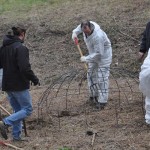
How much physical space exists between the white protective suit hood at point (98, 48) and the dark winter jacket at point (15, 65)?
5.87 ft

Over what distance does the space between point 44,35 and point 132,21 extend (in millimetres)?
2495

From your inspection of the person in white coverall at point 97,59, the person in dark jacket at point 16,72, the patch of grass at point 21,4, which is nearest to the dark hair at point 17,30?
the person in dark jacket at point 16,72

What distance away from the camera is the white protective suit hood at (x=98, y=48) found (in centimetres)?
826

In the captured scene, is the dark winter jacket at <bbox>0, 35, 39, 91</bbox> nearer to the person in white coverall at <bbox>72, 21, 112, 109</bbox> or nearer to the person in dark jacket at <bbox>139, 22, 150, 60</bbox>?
the person in white coverall at <bbox>72, 21, 112, 109</bbox>

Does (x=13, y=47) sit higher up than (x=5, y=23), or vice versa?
(x=13, y=47)

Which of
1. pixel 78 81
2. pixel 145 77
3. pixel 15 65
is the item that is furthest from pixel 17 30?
pixel 78 81

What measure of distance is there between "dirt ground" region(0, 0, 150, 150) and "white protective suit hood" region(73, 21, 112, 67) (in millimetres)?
447

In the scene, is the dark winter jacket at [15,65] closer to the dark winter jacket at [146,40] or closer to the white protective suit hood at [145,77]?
the white protective suit hood at [145,77]

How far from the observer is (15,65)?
678 centimetres

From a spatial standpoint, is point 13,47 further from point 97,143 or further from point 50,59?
point 50,59

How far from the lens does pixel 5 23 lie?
1544cm

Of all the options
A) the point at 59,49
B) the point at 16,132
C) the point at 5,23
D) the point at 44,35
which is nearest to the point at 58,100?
the point at 16,132

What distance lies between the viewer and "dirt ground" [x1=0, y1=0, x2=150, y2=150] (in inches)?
282

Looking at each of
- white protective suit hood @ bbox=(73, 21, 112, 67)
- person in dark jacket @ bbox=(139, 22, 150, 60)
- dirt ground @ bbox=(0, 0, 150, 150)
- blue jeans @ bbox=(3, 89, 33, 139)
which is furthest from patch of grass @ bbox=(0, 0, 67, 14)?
blue jeans @ bbox=(3, 89, 33, 139)
